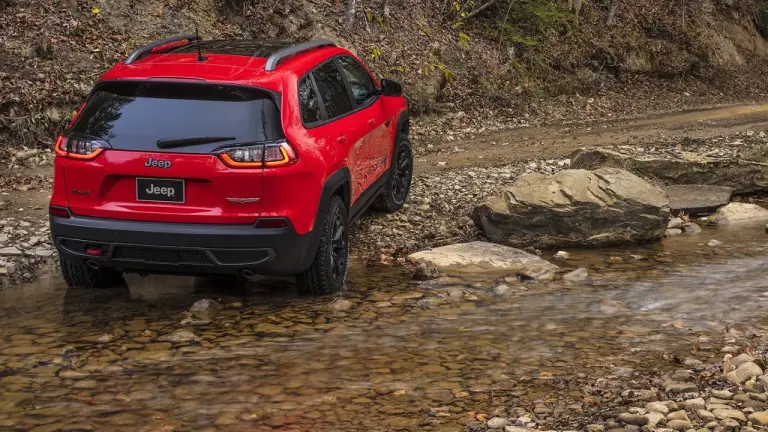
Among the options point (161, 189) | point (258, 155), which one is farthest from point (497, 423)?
point (161, 189)

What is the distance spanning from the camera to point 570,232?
892 centimetres

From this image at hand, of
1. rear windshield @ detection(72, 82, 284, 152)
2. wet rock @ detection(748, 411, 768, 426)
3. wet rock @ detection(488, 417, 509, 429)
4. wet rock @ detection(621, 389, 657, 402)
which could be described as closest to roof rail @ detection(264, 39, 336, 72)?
rear windshield @ detection(72, 82, 284, 152)

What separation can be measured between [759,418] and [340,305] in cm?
329

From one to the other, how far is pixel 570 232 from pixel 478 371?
3866 mm

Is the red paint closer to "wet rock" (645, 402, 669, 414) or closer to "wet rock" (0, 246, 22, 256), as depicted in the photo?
"wet rock" (0, 246, 22, 256)

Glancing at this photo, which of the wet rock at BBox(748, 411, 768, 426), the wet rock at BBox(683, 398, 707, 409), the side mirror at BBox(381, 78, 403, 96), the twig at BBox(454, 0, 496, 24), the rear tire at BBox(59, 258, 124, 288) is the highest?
the twig at BBox(454, 0, 496, 24)

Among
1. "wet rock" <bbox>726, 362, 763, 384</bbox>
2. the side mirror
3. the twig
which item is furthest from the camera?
the twig

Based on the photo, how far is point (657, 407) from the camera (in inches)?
177

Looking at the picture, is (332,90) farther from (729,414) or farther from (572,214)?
(729,414)

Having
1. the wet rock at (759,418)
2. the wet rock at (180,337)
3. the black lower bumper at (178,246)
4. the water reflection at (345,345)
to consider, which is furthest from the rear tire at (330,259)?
the wet rock at (759,418)

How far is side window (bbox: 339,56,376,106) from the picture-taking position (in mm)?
8094

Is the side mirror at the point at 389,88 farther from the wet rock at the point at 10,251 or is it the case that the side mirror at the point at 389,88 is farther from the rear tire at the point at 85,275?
the wet rock at the point at 10,251

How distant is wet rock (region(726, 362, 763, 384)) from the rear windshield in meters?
3.32

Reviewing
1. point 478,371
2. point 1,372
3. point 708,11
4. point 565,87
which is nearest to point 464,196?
point 478,371
